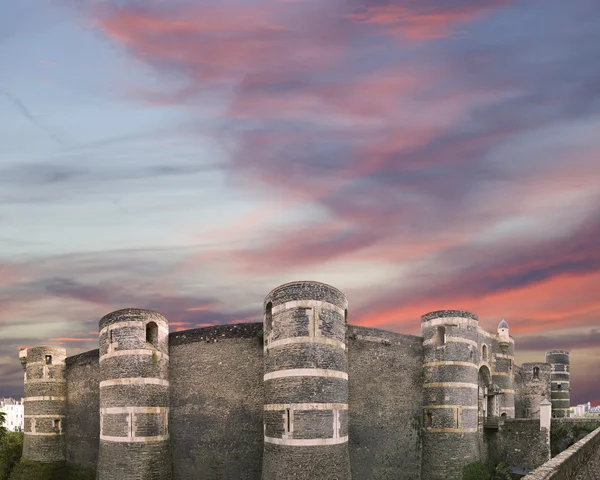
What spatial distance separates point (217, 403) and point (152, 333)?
504cm

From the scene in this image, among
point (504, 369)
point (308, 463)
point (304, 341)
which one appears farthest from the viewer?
point (504, 369)

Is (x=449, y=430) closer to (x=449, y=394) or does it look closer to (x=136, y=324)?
(x=449, y=394)

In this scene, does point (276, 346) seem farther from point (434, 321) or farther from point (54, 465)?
point (54, 465)

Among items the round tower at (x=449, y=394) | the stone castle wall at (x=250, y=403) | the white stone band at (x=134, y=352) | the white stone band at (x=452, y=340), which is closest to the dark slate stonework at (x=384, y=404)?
the stone castle wall at (x=250, y=403)

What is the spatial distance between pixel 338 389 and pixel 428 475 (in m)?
11.4

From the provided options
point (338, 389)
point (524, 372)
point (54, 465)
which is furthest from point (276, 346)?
point (524, 372)

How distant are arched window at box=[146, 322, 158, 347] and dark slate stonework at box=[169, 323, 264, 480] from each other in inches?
53.6

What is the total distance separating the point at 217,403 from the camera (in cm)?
3017

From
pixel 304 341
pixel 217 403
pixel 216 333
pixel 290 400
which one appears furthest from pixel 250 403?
pixel 304 341

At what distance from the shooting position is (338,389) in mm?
25672

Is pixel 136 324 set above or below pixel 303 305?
below

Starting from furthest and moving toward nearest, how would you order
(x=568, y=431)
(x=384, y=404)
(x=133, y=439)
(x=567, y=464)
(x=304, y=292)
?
(x=568, y=431)
(x=384, y=404)
(x=133, y=439)
(x=304, y=292)
(x=567, y=464)

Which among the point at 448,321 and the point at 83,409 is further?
the point at 83,409

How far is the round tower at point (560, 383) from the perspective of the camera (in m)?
67.4
